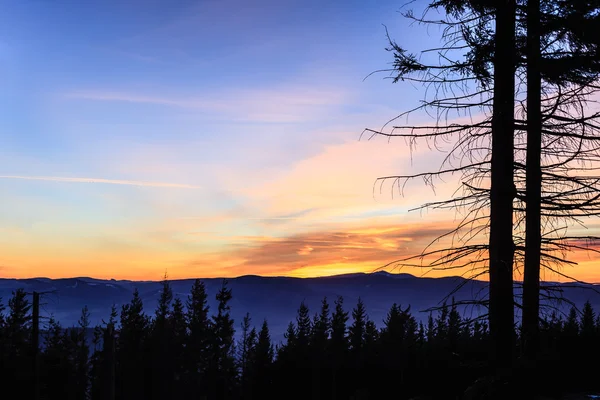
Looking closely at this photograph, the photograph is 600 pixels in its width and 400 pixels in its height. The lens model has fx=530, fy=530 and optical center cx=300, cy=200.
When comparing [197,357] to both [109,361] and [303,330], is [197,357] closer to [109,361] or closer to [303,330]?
[303,330]

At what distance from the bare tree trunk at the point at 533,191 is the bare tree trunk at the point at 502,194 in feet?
6.77

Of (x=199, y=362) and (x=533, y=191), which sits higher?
(x=533, y=191)

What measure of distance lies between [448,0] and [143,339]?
5895cm

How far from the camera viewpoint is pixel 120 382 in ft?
179

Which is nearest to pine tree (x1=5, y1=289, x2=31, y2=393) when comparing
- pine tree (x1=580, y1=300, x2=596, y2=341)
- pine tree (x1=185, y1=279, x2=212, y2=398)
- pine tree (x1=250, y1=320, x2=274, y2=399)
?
pine tree (x1=185, y1=279, x2=212, y2=398)

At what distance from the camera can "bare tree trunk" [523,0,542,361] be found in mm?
12367

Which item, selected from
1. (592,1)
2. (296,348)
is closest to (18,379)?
(296,348)

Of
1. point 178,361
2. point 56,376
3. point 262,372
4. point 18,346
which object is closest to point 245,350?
point 178,361

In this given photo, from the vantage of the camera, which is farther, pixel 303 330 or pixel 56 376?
pixel 303 330

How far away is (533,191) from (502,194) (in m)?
2.41

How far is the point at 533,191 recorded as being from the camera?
40.7ft

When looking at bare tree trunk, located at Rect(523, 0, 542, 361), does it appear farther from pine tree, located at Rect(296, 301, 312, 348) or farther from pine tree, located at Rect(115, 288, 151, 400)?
pine tree, located at Rect(115, 288, 151, 400)

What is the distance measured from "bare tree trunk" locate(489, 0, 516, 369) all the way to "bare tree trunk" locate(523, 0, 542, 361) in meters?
2.06

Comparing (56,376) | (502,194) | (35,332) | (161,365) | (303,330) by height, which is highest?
(502,194)
